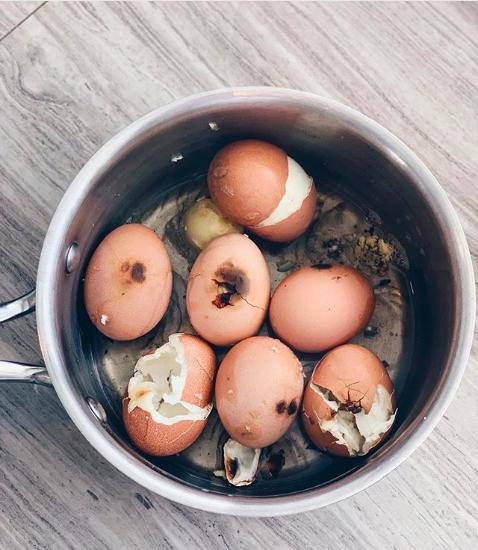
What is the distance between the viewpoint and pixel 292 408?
25.4 inches

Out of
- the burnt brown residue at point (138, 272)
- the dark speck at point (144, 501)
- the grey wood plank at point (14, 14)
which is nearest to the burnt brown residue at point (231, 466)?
the dark speck at point (144, 501)

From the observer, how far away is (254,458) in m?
0.70

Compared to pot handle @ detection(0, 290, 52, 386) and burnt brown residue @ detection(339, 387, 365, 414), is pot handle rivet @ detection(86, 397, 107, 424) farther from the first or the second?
burnt brown residue @ detection(339, 387, 365, 414)

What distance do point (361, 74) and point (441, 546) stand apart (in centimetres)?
52

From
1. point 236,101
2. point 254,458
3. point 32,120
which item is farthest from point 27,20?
point 254,458

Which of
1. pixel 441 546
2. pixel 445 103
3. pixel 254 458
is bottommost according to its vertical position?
pixel 441 546

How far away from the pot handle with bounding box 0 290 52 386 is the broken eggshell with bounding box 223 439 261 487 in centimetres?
20

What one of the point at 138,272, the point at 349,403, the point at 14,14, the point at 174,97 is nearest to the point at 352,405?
the point at 349,403

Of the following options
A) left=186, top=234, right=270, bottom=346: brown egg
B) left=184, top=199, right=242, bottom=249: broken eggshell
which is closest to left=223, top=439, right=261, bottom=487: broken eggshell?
left=186, top=234, right=270, bottom=346: brown egg

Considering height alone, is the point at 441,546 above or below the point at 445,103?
below

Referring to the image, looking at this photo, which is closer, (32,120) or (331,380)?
(331,380)

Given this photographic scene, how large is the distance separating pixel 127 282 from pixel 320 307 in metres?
0.19

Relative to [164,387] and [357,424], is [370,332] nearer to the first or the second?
[357,424]

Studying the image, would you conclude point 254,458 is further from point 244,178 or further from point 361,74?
point 361,74
